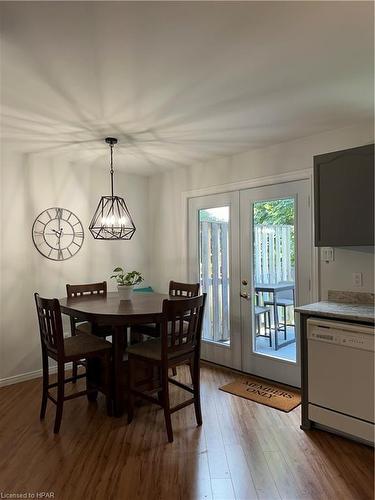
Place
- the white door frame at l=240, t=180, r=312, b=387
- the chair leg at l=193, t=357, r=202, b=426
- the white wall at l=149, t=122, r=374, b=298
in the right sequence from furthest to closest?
the white door frame at l=240, t=180, r=312, b=387, the white wall at l=149, t=122, r=374, b=298, the chair leg at l=193, t=357, r=202, b=426

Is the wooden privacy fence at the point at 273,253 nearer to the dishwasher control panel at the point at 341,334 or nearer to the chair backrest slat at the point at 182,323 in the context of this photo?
the dishwasher control panel at the point at 341,334

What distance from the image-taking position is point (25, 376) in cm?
366

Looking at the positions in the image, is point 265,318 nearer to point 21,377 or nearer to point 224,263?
point 224,263

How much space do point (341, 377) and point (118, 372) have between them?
5.58 feet

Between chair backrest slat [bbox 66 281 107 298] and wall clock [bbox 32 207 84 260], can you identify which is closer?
chair backrest slat [bbox 66 281 107 298]

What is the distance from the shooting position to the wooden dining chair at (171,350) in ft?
8.14

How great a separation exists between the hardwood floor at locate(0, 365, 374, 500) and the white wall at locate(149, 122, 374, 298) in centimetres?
131

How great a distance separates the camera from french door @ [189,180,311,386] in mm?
3336

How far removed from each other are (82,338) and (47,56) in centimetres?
216

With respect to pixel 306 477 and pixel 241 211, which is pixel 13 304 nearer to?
pixel 241 211

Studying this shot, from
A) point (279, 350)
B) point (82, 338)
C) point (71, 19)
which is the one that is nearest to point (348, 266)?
point (279, 350)

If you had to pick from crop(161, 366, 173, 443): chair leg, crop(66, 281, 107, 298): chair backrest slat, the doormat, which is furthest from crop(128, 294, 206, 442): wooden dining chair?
crop(66, 281, 107, 298): chair backrest slat

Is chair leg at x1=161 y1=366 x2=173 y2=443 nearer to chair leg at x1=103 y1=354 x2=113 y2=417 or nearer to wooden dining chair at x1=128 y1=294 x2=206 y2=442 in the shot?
wooden dining chair at x1=128 y1=294 x2=206 y2=442

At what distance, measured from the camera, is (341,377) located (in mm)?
2404
